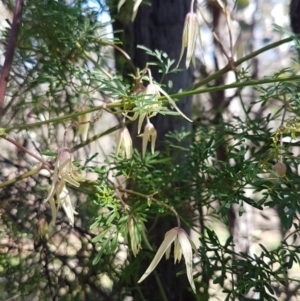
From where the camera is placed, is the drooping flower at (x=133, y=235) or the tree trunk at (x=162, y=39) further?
→ the tree trunk at (x=162, y=39)

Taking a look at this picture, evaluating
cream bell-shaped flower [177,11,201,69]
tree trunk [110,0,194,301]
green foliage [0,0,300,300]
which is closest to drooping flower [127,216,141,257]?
green foliage [0,0,300,300]

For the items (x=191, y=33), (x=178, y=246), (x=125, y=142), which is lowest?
(x=178, y=246)

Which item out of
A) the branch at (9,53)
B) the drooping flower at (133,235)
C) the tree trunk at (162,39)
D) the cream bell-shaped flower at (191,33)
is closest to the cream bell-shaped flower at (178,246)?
the drooping flower at (133,235)

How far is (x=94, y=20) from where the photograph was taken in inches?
36.4

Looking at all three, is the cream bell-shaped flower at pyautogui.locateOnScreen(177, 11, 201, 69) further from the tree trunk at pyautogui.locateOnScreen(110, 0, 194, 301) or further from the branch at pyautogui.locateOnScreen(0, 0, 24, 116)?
the tree trunk at pyautogui.locateOnScreen(110, 0, 194, 301)

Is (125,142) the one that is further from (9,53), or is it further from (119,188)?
(9,53)

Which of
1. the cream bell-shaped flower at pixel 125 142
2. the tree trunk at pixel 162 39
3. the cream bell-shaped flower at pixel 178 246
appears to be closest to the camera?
the cream bell-shaped flower at pixel 178 246

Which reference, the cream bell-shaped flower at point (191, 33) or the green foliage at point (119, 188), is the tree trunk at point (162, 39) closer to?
the green foliage at point (119, 188)

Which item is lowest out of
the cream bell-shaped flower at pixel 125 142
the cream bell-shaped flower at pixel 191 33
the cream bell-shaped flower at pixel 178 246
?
the cream bell-shaped flower at pixel 178 246

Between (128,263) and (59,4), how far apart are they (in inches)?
19.3

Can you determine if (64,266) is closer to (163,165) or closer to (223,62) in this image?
(163,165)

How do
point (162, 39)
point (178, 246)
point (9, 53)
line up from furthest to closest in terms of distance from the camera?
point (162, 39)
point (9, 53)
point (178, 246)

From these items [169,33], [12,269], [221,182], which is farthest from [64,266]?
[169,33]

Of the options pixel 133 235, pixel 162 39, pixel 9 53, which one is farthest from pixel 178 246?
pixel 162 39
